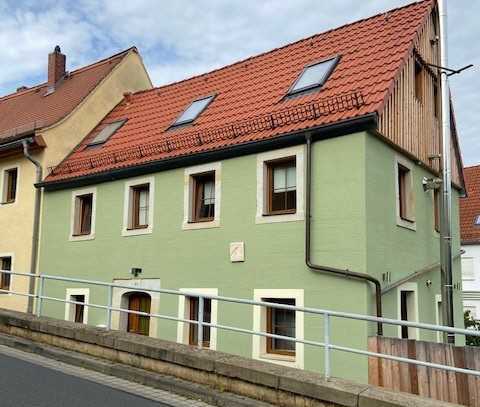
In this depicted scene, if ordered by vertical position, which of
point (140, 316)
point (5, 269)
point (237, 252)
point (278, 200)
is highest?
point (278, 200)

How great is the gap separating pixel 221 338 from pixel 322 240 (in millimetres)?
3119

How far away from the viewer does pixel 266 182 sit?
12156 mm

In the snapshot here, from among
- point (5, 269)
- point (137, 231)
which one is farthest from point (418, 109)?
point (5, 269)

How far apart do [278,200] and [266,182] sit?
462mm

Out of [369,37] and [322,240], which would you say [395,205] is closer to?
[322,240]

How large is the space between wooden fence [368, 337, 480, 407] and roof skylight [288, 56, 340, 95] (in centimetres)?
612

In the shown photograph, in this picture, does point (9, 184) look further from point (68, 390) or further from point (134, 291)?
point (68, 390)

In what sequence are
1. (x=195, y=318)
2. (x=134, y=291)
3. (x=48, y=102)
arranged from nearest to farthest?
(x=195, y=318), (x=134, y=291), (x=48, y=102)

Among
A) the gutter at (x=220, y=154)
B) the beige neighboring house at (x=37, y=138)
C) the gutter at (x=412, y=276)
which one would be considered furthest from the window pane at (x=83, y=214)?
the gutter at (x=412, y=276)

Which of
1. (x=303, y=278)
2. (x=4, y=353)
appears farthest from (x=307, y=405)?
(x=4, y=353)

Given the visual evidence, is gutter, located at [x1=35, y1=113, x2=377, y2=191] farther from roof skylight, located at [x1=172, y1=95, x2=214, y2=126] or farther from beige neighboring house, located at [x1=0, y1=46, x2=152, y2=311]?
roof skylight, located at [x1=172, y1=95, x2=214, y2=126]

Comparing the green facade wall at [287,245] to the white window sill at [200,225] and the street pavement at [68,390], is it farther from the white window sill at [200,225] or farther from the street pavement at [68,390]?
the street pavement at [68,390]

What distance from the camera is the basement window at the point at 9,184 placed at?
1795cm

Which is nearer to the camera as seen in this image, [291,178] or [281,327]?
[281,327]
